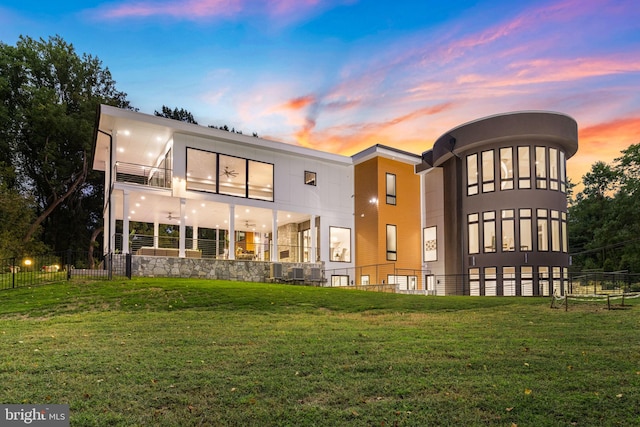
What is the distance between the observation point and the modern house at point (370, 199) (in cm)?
2183

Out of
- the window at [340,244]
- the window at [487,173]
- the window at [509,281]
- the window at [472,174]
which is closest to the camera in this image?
the window at [509,281]

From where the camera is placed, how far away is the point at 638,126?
31219 mm

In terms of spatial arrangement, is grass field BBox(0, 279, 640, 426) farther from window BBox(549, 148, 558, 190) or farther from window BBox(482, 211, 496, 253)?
window BBox(549, 148, 558, 190)

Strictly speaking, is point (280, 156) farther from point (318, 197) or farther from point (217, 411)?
point (217, 411)

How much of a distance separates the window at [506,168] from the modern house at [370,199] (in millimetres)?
48

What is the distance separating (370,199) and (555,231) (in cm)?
919

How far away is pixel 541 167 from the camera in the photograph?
2314 centimetres

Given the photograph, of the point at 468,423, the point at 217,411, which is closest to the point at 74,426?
the point at 217,411

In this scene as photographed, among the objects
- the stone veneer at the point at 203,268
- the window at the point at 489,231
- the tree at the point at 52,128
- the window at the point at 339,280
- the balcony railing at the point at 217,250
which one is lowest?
the window at the point at 339,280

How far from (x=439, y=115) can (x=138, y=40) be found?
16.8 m

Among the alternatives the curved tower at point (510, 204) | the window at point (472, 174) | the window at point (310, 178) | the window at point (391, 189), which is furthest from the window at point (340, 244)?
the window at point (472, 174)

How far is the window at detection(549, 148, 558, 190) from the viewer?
23141mm

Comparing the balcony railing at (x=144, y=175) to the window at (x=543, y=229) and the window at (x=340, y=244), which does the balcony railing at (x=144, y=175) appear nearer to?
the window at (x=340, y=244)

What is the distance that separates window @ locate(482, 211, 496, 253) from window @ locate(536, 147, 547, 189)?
8.47 ft
